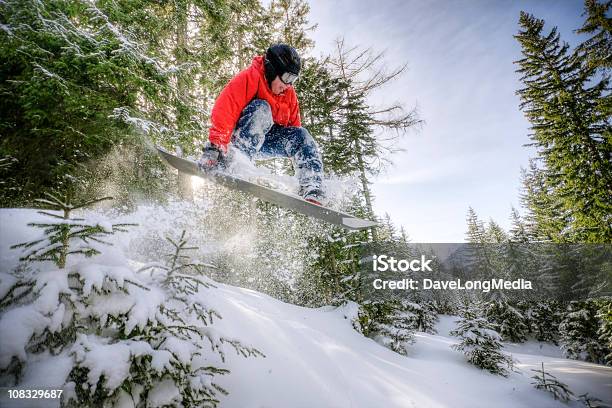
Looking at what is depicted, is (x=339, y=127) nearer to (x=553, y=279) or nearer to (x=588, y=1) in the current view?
(x=588, y=1)

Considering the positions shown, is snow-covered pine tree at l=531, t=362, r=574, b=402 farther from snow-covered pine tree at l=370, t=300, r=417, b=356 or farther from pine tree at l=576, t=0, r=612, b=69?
pine tree at l=576, t=0, r=612, b=69

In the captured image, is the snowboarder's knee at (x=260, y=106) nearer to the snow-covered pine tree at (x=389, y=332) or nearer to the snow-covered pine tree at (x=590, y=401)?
the snow-covered pine tree at (x=389, y=332)

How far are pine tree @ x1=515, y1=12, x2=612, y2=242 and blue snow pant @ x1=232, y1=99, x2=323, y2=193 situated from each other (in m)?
11.1

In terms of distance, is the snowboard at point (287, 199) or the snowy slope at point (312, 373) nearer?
the snowy slope at point (312, 373)

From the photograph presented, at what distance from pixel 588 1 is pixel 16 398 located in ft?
54.9

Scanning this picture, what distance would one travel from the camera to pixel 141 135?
15.0 ft

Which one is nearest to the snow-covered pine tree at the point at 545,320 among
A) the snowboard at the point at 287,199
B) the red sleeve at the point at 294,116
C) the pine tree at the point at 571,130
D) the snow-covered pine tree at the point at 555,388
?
the pine tree at the point at 571,130

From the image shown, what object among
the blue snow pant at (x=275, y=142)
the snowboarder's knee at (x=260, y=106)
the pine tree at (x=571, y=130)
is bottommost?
the blue snow pant at (x=275, y=142)

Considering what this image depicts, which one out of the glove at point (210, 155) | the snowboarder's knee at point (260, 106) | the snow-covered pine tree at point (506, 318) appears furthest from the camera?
the snow-covered pine tree at point (506, 318)

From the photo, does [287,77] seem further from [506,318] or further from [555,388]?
[506,318]

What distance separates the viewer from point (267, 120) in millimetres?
3664

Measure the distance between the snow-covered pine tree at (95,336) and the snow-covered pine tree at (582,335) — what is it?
23010 millimetres

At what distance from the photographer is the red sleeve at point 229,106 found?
3.32m

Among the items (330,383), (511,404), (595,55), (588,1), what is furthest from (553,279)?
(330,383)
